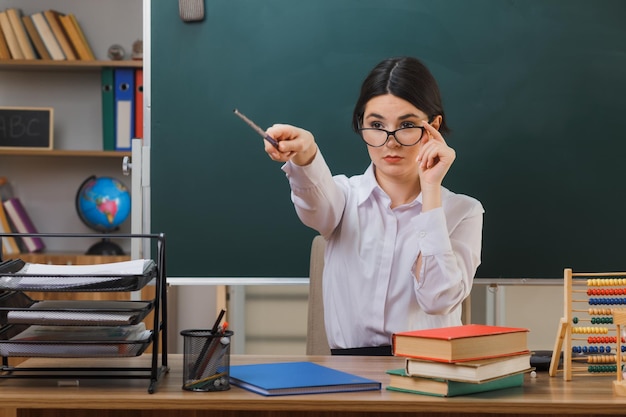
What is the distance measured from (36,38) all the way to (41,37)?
26 mm

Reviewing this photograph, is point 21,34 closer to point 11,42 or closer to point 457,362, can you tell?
point 11,42

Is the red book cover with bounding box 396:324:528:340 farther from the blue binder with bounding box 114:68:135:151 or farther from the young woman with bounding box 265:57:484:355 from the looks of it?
the blue binder with bounding box 114:68:135:151

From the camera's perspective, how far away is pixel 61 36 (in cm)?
412

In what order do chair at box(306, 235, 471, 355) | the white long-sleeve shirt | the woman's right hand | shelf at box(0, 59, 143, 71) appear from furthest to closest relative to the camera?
shelf at box(0, 59, 143, 71) → chair at box(306, 235, 471, 355) → the white long-sleeve shirt → the woman's right hand

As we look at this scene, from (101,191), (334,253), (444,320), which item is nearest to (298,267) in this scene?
(334,253)

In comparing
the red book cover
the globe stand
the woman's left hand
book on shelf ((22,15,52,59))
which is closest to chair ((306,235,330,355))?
the woman's left hand

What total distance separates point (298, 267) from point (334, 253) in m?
0.58

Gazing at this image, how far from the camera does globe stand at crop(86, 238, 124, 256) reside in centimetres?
401

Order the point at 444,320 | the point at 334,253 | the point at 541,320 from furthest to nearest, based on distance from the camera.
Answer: the point at 541,320, the point at 334,253, the point at 444,320

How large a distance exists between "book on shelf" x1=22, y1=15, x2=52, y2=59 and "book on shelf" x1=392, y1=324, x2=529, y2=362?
3.23 meters

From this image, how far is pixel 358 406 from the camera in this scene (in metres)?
1.28

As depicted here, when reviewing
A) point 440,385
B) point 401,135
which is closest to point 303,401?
point 440,385

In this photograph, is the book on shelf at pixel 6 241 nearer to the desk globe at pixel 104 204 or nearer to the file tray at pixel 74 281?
the desk globe at pixel 104 204

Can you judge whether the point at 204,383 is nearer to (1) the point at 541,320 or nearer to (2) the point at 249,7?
(2) the point at 249,7
